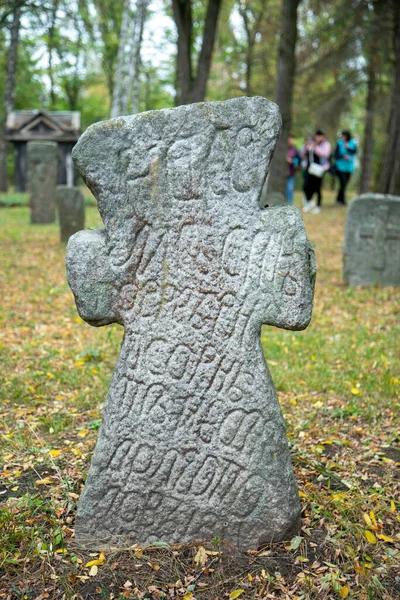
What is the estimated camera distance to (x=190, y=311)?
9.44ft

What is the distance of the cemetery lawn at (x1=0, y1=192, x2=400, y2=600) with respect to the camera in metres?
2.71

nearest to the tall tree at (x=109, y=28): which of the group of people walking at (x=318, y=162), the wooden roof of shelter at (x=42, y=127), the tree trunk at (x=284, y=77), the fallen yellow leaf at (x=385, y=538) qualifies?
the wooden roof of shelter at (x=42, y=127)

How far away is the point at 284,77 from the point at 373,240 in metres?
6.49

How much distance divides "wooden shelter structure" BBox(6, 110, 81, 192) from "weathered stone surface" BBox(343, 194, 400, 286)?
17.7m

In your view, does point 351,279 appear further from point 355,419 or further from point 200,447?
point 200,447

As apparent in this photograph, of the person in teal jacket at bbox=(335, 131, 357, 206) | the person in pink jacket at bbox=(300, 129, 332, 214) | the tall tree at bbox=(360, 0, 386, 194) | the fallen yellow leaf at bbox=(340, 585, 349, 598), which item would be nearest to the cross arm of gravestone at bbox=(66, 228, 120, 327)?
the fallen yellow leaf at bbox=(340, 585, 349, 598)

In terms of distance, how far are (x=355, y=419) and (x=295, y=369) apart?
1.03 meters

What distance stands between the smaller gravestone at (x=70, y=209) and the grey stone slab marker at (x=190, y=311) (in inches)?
346

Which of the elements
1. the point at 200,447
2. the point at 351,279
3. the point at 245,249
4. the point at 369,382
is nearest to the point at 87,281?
the point at 245,249

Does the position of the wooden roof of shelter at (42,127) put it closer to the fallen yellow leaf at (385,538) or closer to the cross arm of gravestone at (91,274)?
the cross arm of gravestone at (91,274)

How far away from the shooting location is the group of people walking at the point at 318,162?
1546cm

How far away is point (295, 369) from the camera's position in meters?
5.34

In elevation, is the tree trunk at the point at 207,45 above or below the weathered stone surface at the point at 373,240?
above

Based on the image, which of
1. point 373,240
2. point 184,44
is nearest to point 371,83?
point 184,44
